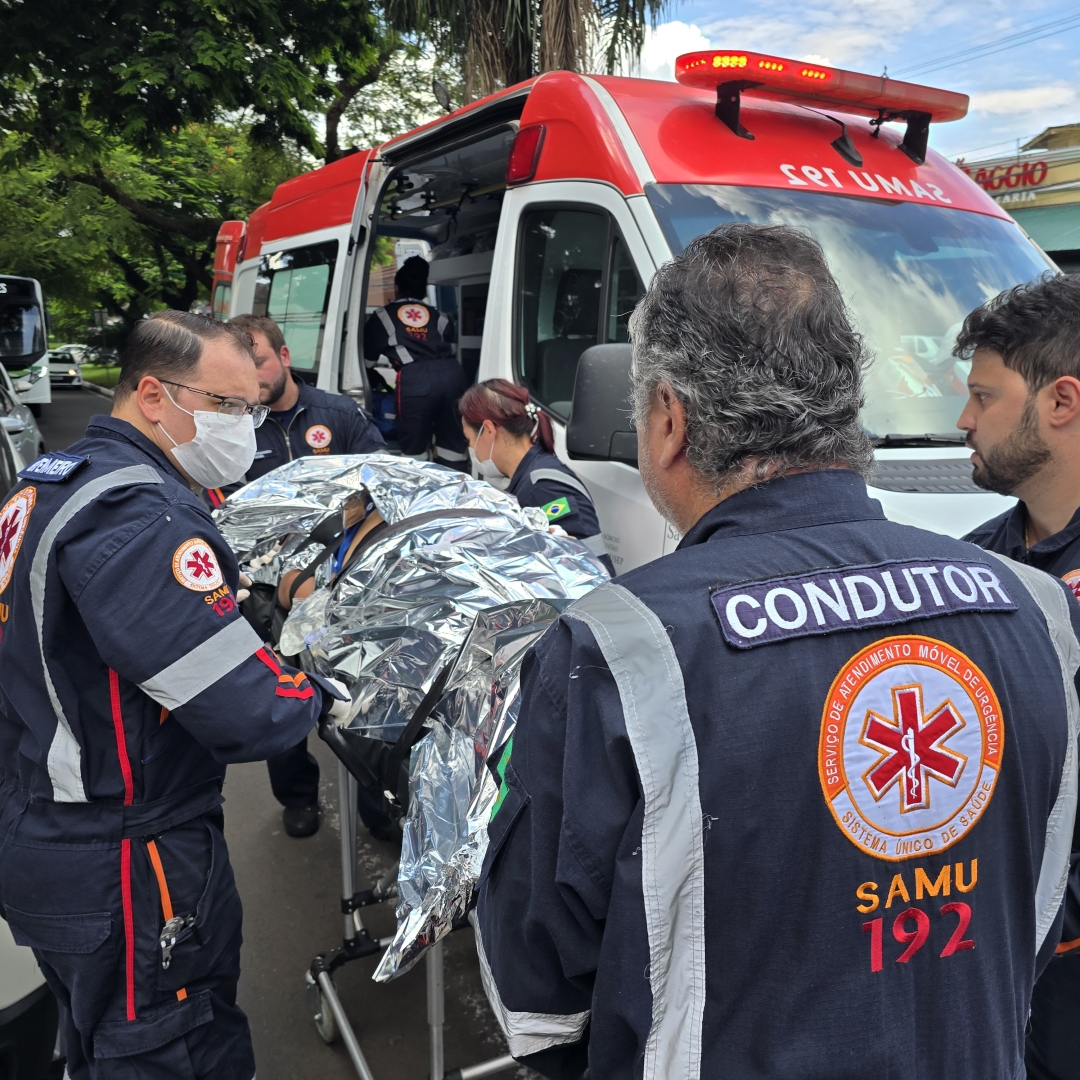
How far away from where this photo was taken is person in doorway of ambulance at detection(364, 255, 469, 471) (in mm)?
4914

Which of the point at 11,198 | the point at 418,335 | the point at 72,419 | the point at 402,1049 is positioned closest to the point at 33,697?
the point at 402,1049

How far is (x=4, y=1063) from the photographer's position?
6.31 ft

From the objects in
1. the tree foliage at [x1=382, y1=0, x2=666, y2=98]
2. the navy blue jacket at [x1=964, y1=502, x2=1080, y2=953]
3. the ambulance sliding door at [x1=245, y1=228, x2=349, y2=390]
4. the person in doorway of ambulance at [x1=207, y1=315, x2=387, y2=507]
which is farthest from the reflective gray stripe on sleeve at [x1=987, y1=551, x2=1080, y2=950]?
the tree foliage at [x1=382, y1=0, x2=666, y2=98]

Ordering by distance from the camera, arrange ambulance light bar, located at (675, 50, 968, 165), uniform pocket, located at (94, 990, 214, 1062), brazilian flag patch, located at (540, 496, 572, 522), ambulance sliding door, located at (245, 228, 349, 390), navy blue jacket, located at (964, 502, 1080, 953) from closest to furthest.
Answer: navy blue jacket, located at (964, 502, 1080, 953) < uniform pocket, located at (94, 990, 214, 1062) < brazilian flag patch, located at (540, 496, 572, 522) < ambulance light bar, located at (675, 50, 968, 165) < ambulance sliding door, located at (245, 228, 349, 390)

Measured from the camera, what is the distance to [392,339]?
201 inches

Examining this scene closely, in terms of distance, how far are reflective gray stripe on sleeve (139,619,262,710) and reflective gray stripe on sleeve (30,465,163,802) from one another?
0.16 m

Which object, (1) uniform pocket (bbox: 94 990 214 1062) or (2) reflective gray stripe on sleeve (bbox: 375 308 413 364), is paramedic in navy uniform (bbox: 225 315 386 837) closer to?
(2) reflective gray stripe on sleeve (bbox: 375 308 413 364)

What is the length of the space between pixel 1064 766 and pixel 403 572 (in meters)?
1.44

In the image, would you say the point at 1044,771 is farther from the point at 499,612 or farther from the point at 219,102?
the point at 219,102

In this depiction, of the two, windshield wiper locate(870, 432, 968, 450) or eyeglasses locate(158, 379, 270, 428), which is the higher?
eyeglasses locate(158, 379, 270, 428)

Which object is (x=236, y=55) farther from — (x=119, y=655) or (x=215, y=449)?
(x=119, y=655)

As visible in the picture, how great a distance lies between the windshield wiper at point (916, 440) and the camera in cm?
261

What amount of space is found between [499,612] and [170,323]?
38.0 inches


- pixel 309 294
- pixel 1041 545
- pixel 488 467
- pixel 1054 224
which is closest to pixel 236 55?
pixel 309 294
